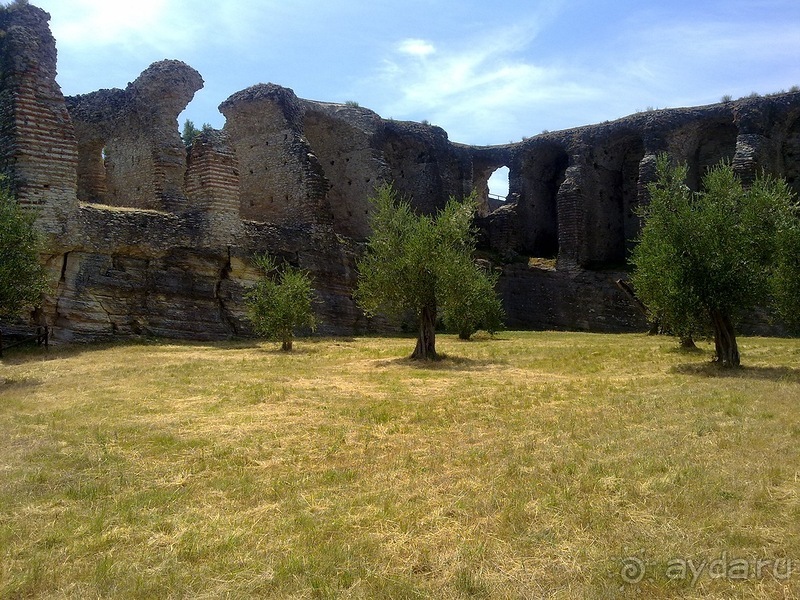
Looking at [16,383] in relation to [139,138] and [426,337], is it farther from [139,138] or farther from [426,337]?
[139,138]

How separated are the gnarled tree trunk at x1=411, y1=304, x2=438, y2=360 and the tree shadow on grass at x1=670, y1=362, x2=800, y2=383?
16.6 feet

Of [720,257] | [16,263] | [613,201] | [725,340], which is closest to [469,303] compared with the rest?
[725,340]

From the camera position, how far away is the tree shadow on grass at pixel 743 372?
11.1 metres

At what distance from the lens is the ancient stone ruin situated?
15.7 m

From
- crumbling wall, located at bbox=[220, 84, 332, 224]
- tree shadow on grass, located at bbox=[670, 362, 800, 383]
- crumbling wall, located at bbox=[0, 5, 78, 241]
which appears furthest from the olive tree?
crumbling wall, located at bbox=[0, 5, 78, 241]

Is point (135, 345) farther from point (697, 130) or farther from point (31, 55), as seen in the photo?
point (697, 130)

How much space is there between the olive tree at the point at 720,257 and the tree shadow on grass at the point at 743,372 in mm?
368

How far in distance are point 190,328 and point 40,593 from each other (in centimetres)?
1438

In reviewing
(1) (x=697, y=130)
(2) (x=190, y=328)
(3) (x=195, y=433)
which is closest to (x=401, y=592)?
(3) (x=195, y=433)

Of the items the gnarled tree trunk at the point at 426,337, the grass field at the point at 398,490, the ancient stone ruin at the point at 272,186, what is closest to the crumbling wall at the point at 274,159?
the ancient stone ruin at the point at 272,186

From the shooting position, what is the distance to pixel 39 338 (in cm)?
1465

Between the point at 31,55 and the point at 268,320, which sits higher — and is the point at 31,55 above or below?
above

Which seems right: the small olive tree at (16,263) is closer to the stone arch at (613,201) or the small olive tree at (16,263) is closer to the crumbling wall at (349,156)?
the crumbling wall at (349,156)

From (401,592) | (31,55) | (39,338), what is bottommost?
(401,592)
